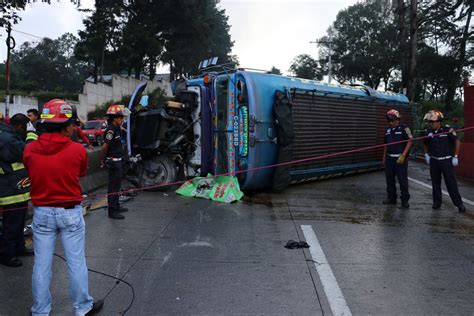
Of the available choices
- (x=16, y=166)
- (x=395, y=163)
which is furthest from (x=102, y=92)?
(x=16, y=166)

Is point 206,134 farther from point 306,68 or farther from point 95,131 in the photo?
point 306,68

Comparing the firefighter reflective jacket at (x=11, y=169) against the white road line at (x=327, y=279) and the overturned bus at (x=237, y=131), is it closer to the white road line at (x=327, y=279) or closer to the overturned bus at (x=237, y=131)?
the white road line at (x=327, y=279)

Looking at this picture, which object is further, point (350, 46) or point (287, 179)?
point (350, 46)

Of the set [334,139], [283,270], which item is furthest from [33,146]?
[334,139]

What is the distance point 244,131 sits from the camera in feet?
27.3

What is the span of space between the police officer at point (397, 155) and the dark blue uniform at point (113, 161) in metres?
4.97

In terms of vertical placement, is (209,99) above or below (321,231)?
above

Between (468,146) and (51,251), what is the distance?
12.0 metres

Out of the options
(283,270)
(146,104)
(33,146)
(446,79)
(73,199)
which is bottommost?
(283,270)

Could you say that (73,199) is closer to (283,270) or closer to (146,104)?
(283,270)

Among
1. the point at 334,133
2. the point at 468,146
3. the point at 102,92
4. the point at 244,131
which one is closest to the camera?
the point at 244,131

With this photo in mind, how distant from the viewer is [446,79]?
38.6m

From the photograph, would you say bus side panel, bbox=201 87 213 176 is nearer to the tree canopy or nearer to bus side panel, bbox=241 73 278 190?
bus side panel, bbox=241 73 278 190

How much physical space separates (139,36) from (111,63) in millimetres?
3884
